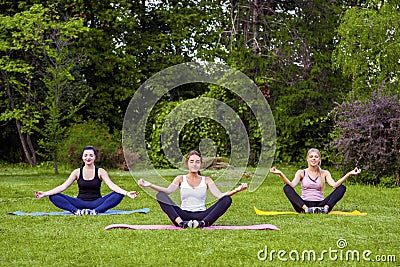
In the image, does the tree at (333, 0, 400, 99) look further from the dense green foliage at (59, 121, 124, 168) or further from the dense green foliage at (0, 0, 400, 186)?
the dense green foliage at (59, 121, 124, 168)

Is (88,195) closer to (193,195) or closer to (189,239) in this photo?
(193,195)

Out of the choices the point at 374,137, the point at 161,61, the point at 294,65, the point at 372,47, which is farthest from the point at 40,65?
the point at 374,137

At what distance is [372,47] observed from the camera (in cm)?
1495

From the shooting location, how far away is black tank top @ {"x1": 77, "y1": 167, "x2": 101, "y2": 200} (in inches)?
384

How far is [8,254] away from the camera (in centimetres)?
644

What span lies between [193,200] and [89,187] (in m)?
2.14

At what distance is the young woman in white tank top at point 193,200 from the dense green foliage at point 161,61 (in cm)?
964

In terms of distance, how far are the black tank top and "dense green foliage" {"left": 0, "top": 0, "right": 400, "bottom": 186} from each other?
8009 mm

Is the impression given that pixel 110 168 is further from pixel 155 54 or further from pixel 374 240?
pixel 374 240

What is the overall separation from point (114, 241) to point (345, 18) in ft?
33.9

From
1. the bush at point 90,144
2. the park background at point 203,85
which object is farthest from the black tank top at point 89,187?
the bush at point 90,144

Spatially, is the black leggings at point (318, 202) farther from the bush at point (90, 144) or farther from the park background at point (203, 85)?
the bush at point (90, 144)

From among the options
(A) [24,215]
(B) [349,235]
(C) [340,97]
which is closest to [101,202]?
(A) [24,215]

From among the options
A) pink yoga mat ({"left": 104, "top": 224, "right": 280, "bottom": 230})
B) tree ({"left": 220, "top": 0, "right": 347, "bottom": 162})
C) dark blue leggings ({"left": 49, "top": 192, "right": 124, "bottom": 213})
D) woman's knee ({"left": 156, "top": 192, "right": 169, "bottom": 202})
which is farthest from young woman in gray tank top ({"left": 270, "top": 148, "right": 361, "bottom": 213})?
tree ({"left": 220, "top": 0, "right": 347, "bottom": 162})
